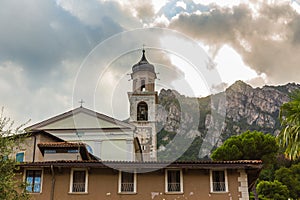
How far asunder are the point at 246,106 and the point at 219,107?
162ft

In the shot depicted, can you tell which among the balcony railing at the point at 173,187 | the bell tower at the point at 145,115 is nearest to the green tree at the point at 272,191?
the bell tower at the point at 145,115

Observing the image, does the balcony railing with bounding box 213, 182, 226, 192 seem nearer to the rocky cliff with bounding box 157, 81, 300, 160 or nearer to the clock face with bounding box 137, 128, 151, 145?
the rocky cliff with bounding box 157, 81, 300, 160

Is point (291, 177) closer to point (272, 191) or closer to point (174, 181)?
point (272, 191)

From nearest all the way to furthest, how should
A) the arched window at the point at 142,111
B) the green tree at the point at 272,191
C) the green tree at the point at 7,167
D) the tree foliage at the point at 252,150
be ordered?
the green tree at the point at 7,167 < the arched window at the point at 142,111 < the green tree at the point at 272,191 < the tree foliage at the point at 252,150

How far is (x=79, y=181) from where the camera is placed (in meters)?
21.9

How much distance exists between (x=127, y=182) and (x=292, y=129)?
8.43m

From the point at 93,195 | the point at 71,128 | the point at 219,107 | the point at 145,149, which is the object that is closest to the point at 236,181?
the point at 93,195

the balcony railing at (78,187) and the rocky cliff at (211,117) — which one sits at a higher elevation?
the rocky cliff at (211,117)

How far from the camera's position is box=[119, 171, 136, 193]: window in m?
21.7

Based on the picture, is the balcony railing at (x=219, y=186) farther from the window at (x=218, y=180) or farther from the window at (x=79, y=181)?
the window at (x=79, y=181)

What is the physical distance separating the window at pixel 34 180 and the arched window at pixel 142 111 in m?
21.5

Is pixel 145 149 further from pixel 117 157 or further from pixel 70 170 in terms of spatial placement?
pixel 70 170

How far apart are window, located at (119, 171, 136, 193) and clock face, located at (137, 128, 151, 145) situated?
19.7 m

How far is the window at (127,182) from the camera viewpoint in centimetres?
2166
